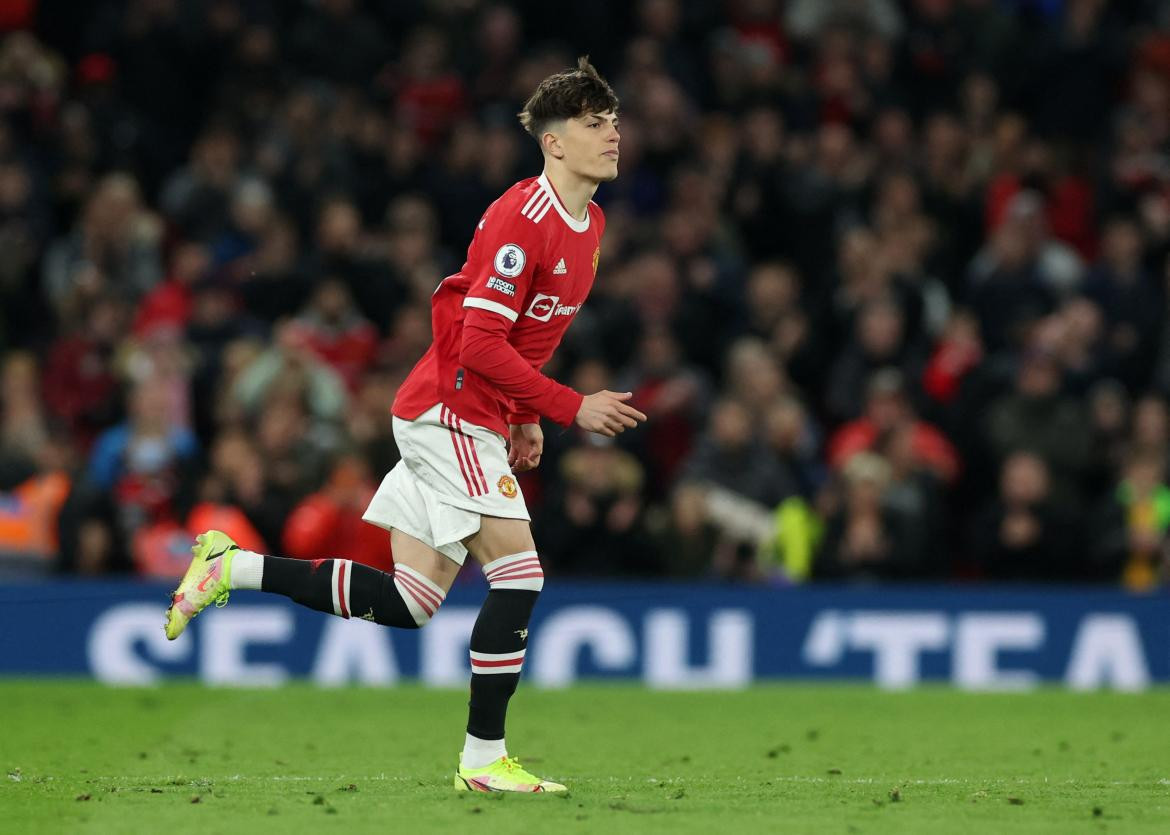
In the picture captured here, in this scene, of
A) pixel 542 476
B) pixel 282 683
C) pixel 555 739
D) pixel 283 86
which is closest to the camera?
pixel 555 739

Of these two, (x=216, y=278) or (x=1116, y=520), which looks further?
(x=216, y=278)

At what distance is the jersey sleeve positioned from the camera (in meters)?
7.08

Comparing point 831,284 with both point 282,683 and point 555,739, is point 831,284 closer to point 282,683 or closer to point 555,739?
point 282,683

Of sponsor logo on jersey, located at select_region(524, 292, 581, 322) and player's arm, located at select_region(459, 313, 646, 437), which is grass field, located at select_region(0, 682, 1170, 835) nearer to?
player's arm, located at select_region(459, 313, 646, 437)

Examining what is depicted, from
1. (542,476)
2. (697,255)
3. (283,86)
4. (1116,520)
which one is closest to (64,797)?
(542,476)

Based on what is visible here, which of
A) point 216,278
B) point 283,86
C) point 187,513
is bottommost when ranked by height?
point 187,513

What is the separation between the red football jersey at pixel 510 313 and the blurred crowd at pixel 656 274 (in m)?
5.60

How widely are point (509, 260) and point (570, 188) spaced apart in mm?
415

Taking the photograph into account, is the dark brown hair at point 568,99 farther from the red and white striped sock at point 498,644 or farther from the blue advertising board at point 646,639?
the blue advertising board at point 646,639

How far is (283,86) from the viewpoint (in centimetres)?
1675

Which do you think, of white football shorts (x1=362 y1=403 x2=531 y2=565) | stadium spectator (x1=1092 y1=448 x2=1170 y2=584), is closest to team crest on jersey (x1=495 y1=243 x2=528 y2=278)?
white football shorts (x1=362 y1=403 x2=531 y2=565)

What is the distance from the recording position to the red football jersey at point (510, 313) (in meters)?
7.09

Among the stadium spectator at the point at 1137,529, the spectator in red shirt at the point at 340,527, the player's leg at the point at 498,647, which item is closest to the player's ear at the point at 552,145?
the player's leg at the point at 498,647

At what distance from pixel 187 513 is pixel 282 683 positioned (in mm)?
1376
